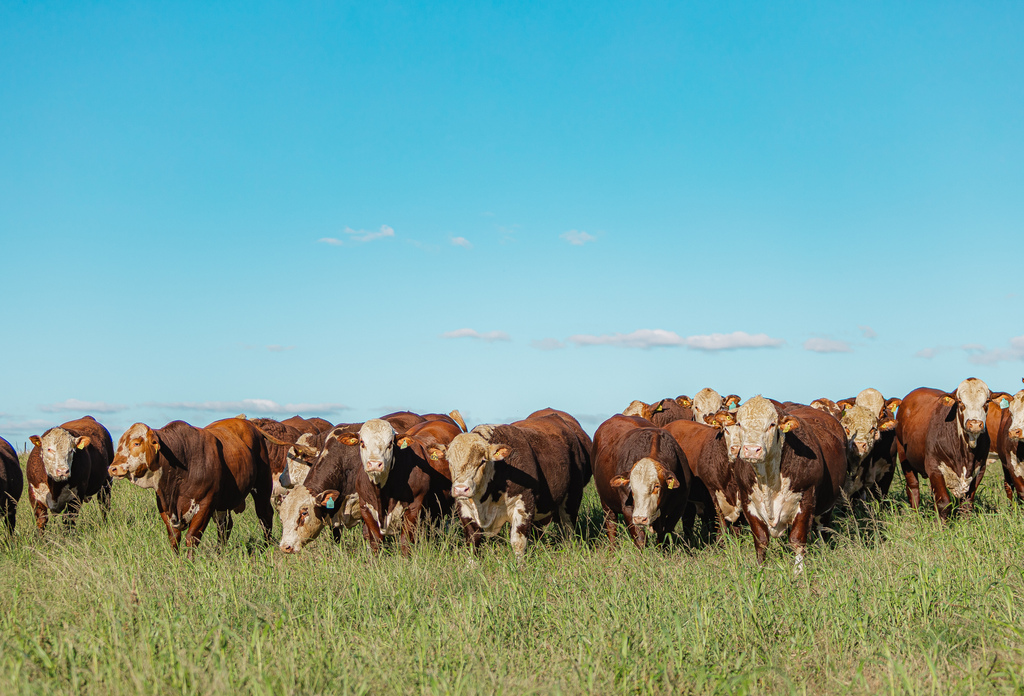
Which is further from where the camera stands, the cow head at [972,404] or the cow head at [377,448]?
the cow head at [972,404]

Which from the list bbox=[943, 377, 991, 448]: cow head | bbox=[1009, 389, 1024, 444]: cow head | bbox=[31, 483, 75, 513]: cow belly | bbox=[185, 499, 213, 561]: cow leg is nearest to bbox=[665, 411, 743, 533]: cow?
bbox=[943, 377, 991, 448]: cow head

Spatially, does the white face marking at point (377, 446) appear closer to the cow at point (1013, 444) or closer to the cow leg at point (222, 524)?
the cow leg at point (222, 524)

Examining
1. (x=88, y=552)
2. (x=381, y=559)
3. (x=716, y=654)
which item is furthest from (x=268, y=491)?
(x=716, y=654)

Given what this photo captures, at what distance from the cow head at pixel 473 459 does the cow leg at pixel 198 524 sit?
3.06m

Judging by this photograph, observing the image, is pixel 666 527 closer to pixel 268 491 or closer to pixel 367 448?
pixel 367 448

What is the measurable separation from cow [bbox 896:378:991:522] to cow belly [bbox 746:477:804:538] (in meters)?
3.23

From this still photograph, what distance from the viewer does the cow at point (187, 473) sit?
944cm

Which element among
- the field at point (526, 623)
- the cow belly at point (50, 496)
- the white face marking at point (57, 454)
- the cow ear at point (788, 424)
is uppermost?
the cow ear at point (788, 424)

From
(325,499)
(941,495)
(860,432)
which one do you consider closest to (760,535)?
(860,432)

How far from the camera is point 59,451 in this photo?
11086mm

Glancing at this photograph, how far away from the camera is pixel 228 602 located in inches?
260

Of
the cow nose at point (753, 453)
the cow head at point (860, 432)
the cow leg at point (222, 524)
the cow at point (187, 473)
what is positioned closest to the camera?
the cow nose at point (753, 453)

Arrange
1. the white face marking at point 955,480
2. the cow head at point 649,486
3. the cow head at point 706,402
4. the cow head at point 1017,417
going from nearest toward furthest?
1. the cow head at point 649,486
2. the cow head at point 1017,417
3. the white face marking at point 955,480
4. the cow head at point 706,402

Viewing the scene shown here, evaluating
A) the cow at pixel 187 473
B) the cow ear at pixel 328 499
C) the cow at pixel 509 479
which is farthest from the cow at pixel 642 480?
the cow at pixel 187 473
